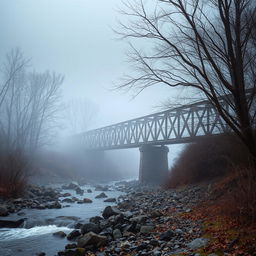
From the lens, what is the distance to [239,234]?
16.5ft

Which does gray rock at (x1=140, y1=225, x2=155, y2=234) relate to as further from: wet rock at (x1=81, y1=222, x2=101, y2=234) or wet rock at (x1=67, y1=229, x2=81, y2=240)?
wet rock at (x1=67, y1=229, x2=81, y2=240)

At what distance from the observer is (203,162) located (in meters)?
14.4

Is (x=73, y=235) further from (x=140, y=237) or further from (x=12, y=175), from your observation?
(x=12, y=175)

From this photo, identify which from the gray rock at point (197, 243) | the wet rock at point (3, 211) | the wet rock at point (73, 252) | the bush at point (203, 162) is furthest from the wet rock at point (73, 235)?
the bush at point (203, 162)

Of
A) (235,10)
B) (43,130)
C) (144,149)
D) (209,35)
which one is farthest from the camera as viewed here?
(43,130)

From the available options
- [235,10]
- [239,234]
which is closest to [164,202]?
[239,234]

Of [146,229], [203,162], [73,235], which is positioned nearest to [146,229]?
[146,229]

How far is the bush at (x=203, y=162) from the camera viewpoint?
13060mm

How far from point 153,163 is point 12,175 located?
16.8m

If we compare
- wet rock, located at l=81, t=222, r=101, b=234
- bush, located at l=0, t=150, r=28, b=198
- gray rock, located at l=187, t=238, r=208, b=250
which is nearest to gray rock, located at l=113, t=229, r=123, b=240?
wet rock, located at l=81, t=222, r=101, b=234

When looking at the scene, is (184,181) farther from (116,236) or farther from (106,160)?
(106,160)

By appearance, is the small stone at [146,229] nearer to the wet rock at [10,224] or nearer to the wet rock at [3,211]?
the wet rock at [10,224]

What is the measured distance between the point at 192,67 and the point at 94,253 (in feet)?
16.1

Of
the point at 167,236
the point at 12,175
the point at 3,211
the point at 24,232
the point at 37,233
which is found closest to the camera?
the point at 167,236
